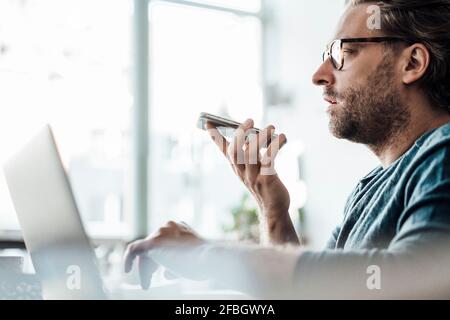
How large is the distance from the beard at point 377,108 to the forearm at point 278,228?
0.65ft

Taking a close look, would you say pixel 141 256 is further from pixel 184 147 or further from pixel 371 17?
pixel 184 147

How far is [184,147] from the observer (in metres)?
2.73

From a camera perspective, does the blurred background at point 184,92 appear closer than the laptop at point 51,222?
No

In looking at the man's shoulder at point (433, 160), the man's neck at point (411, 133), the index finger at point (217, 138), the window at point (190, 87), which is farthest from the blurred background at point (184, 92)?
the man's shoulder at point (433, 160)

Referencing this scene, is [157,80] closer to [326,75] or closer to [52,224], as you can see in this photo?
[326,75]

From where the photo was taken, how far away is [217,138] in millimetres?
Result: 891

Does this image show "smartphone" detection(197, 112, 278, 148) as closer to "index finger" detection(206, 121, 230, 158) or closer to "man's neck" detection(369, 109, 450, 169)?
"index finger" detection(206, 121, 230, 158)

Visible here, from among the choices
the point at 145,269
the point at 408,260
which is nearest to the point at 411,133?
the point at 408,260

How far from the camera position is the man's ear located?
0.94 metres

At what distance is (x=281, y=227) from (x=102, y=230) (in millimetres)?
1347

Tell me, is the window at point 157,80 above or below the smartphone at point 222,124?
above

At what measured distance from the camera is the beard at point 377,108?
947 mm

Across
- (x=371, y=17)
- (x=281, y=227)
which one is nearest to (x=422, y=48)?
(x=371, y=17)

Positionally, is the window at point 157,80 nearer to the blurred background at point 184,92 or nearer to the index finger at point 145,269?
the blurred background at point 184,92
